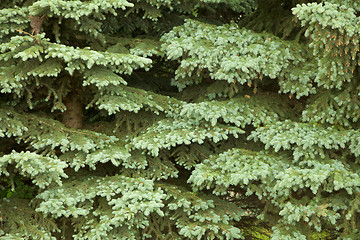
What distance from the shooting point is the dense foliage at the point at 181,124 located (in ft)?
15.4

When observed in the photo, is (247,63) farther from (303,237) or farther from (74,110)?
(74,110)

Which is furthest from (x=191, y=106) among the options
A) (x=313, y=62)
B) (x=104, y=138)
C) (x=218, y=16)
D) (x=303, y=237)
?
(x=218, y=16)

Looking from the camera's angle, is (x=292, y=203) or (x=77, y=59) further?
(x=292, y=203)

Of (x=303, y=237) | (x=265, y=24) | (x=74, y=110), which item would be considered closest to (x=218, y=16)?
(x=265, y=24)

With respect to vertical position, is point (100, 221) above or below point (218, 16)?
below

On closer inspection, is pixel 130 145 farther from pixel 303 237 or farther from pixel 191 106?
pixel 303 237

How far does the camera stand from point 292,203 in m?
5.08

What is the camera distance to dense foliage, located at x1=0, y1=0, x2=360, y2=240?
4.69 meters

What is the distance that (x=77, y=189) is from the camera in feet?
17.0

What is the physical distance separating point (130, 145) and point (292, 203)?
2.17m

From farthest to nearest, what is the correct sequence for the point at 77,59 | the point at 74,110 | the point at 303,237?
the point at 74,110, the point at 303,237, the point at 77,59

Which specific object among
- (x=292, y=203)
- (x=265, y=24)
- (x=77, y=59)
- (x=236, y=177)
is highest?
(x=265, y=24)

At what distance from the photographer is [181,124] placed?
5.43m

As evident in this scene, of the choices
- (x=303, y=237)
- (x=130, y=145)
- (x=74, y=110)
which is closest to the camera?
(x=303, y=237)
